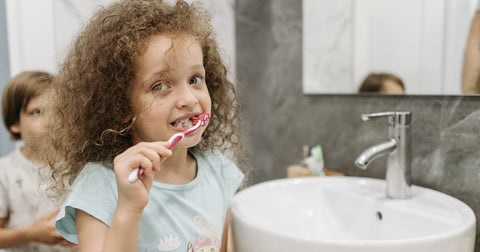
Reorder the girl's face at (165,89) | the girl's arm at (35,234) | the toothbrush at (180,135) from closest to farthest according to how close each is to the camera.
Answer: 1. the toothbrush at (180,135)
2. the girl's face at (165,89)
3. the girl's arm at (35,234)

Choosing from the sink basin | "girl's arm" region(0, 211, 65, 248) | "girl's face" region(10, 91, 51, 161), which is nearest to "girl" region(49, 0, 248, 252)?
the sink basin

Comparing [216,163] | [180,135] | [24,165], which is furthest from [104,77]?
[24,165]

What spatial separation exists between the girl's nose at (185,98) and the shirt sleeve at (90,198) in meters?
0.19

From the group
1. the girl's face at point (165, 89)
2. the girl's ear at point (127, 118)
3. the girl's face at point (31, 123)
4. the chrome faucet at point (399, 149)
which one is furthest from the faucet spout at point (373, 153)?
the girl's face at point (31, 123)

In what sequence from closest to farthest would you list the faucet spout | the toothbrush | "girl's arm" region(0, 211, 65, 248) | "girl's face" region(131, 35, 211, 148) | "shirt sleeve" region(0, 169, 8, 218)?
the toothbrush
"girl's face" region(131, 35, 211, 148)
the faucet spout
"girl's arm" region(0, 211, 65, 248)
"shirt sleeve" region(0, 169, 8, 218)

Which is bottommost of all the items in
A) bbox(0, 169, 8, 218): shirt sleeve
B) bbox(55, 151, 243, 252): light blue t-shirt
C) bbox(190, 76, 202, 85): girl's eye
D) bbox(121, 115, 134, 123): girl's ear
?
bbox(0, 169, 8, 218): shirt sleeve

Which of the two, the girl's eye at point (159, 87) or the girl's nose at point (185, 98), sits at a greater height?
the girl's eye at point (159, 87)

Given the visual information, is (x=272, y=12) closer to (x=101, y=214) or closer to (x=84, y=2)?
(x=84, y=2)

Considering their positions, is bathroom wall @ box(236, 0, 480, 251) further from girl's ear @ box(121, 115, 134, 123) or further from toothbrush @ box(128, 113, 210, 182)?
girl's ear @ box(121, 115, 134, 123)

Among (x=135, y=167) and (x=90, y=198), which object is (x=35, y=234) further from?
(x=135, y=167)

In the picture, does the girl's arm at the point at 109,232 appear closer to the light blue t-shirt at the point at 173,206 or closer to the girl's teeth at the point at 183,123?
the light blue t-shirt at the point at 173,206

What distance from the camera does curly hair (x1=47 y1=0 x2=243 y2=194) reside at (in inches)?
27.4

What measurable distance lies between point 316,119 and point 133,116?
26.2 inches

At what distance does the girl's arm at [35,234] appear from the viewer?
106 cm
